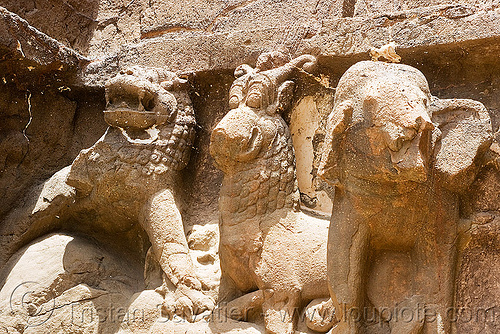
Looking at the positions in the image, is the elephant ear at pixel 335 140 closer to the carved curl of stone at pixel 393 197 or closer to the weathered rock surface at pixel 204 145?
the carved curl of stone at pixel 393 197

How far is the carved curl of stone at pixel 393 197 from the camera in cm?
325

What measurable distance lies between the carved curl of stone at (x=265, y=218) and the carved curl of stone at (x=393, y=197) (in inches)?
8.7

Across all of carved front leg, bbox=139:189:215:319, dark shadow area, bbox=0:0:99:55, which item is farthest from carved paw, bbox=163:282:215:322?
dark shadow area, bbox=0:0:99:55

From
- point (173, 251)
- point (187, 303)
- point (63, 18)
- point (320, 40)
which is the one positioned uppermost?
point (63, 18)

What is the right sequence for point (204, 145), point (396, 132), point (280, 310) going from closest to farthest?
point (396, 132)
point (280, 310)
point (204, 145)

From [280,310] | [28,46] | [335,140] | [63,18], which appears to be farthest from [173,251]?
[63,18]

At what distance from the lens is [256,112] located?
3.81 metres

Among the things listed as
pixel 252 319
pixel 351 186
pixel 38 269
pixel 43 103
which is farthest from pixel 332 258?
pixel 43 103

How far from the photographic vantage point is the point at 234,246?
12.0ft

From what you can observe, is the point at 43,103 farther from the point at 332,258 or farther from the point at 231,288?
the point at 332,258

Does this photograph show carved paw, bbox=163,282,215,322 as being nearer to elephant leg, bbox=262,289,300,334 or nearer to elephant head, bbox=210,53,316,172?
elephant leg, bbox=262,289,300,334

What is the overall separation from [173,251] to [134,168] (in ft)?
1.53

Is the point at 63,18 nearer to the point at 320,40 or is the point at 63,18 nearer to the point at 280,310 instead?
the point at 320,40

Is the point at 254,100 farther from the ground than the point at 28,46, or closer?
closer
